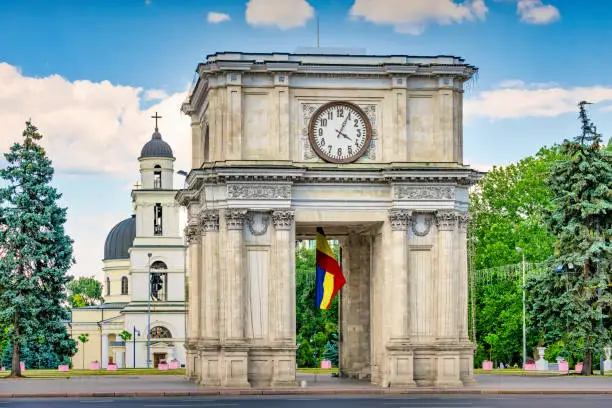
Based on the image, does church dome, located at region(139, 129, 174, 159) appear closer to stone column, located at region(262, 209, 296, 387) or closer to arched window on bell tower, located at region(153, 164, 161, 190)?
arched window on bell tower, located at region(153, 164, 161, 190)

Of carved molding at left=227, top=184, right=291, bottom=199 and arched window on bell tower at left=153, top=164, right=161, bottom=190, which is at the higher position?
arched window on bell tower at left=153, top=164, right=161, bottom=190

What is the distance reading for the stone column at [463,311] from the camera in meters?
51.3

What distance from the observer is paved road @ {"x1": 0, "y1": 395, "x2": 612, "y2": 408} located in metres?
40.7

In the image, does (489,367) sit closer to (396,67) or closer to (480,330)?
(480,330)

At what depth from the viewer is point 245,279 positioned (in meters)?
50.5

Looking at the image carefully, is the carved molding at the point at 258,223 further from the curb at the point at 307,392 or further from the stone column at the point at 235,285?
the curb at the point at 307,392

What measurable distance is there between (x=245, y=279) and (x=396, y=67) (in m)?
10.1

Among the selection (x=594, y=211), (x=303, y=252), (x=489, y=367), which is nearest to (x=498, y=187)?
(x=489, y=367)

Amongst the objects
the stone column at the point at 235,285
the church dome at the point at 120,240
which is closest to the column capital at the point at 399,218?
the stone column at the point at 235,285

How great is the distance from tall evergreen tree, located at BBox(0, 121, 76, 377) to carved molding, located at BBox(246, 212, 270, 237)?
60.9ft

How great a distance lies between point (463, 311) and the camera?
169 feet

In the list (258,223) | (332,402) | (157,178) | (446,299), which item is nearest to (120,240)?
(157,178)

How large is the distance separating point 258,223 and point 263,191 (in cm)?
128

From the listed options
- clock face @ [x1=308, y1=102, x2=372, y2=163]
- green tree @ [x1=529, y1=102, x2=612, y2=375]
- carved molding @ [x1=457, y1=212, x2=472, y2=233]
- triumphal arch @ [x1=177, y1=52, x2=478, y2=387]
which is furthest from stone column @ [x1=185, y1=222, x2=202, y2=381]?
green tree @ [x1=529, y1=102, x2=612, y2=375]
